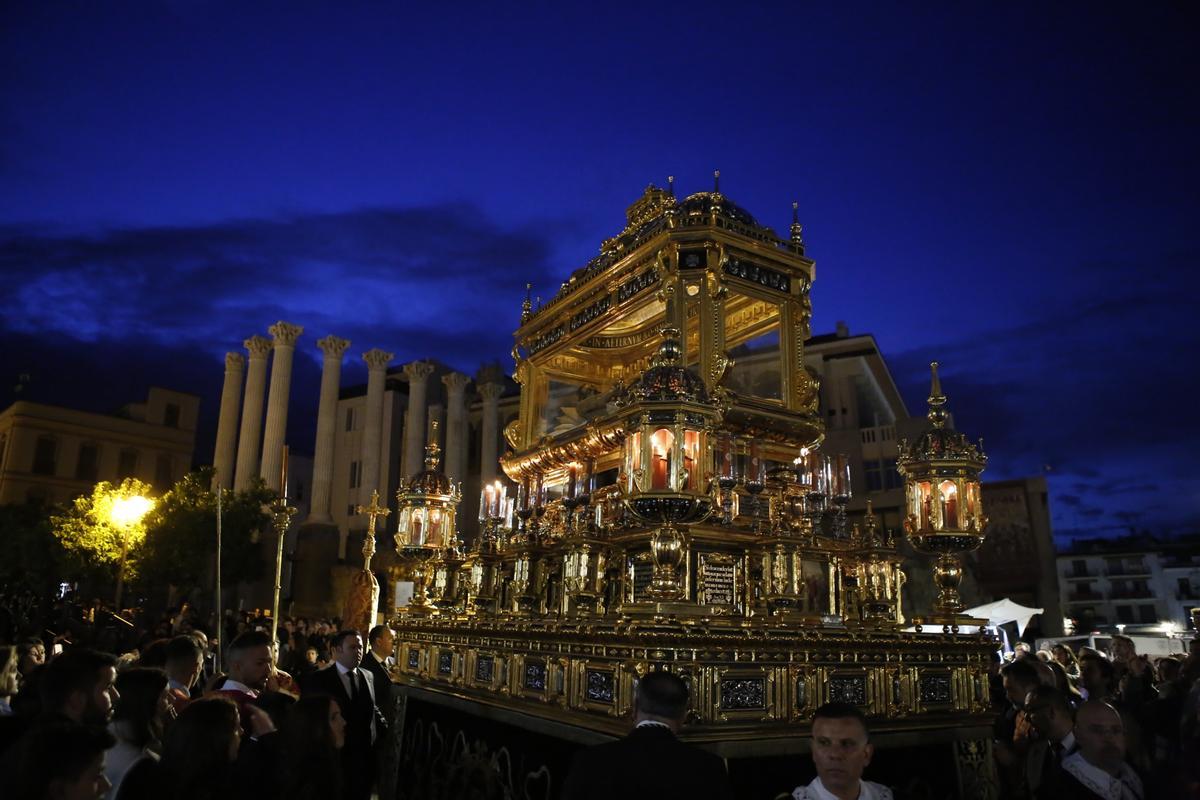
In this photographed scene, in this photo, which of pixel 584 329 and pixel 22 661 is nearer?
pixel 22 661

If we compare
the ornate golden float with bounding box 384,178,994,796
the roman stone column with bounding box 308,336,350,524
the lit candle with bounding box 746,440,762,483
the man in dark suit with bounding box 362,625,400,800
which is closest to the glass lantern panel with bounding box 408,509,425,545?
the ornate golden float with bounding box 384,178,994,796

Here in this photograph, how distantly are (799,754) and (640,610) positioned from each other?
158 cm

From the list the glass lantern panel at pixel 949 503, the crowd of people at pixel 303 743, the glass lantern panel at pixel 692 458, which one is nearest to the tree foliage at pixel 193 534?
the crowd of people at pixel 303 743

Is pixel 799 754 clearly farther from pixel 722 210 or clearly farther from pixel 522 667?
pixel 722 210

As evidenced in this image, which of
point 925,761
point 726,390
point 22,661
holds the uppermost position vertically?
point 726,390

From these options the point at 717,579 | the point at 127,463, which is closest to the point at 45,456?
the point at 127,463

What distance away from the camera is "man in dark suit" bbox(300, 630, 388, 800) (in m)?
6.57

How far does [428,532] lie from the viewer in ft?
38.0

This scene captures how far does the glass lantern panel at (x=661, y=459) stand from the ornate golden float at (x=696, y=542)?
17 mm

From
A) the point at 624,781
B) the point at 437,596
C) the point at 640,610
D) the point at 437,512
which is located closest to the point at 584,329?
the point at 437,512

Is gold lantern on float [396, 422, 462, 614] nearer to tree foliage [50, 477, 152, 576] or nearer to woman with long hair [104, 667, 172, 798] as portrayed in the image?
woman with long hair [104, 667, 172, 798]

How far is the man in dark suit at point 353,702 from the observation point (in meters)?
6.57

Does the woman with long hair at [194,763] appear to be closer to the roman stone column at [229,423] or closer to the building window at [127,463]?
the roman stone column at [229,423]

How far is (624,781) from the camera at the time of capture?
3.23 meters
